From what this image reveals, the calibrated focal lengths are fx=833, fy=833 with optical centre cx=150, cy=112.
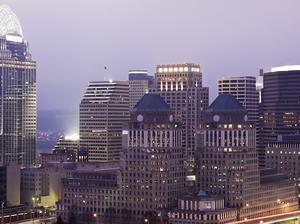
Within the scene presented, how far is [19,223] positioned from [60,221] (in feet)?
32.1

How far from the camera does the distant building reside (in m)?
189

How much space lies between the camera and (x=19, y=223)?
19888 cm

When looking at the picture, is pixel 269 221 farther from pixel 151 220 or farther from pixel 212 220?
Result: pixel 151 220

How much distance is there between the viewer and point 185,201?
194125mm

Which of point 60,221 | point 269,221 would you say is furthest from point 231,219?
point 60,221

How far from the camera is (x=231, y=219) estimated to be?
19812 centimetres

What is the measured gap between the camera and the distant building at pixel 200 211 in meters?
189

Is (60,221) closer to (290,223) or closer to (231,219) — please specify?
(231,219)

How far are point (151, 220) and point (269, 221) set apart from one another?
2802 centimetres

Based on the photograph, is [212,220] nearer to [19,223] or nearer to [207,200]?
[207,200]

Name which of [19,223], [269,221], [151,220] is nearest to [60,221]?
[19,223]

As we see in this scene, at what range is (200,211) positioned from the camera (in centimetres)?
18925

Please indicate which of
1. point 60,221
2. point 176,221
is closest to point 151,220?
point 176,221

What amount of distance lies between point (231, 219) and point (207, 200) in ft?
32.8
